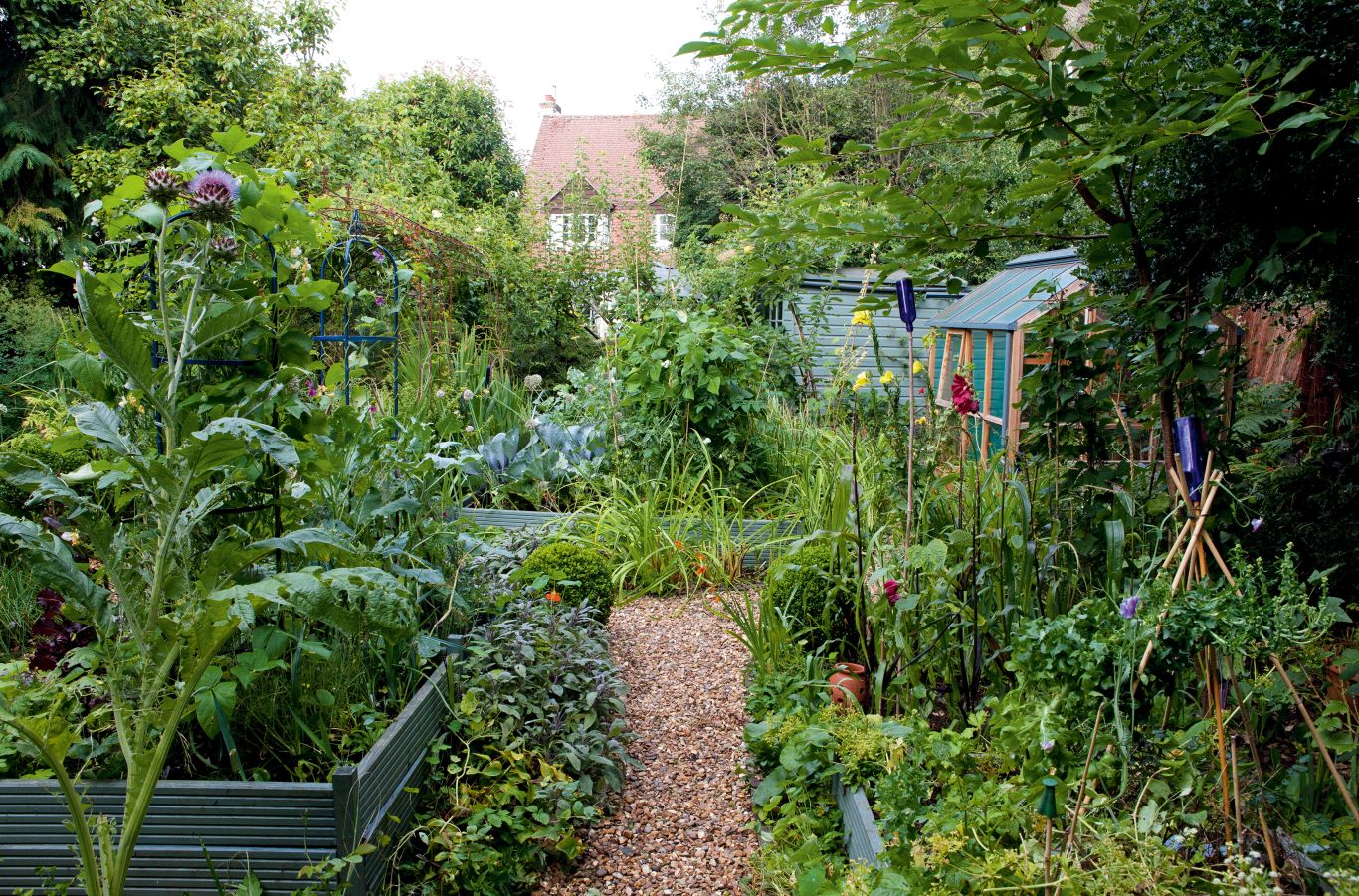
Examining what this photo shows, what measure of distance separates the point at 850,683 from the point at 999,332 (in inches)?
194

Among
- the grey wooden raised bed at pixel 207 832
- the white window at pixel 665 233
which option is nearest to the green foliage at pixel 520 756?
the grey wooden raised bed at pixel 207 832

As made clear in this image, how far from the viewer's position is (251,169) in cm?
212

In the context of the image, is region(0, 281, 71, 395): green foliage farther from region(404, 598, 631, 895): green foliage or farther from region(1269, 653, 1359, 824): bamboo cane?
region(1269, 653, 1359, 824): bamboo cane

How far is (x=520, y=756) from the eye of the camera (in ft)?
7.61

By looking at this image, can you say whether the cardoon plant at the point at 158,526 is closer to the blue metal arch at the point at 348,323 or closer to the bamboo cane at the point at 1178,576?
the blue metal arch at the point at 348,323

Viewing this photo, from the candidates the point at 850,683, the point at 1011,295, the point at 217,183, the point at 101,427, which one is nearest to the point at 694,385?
the point at 850,683

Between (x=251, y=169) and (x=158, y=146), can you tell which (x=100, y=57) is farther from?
(x=251, y=169)

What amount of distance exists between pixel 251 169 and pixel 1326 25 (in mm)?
2337

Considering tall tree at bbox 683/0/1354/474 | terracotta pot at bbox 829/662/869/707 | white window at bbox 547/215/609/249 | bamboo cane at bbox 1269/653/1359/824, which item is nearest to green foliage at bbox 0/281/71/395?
white window at bbox 547/215/609/249

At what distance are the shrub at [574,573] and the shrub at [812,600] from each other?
0.78 m

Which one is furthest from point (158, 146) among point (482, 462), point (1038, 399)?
point (1038, 399)

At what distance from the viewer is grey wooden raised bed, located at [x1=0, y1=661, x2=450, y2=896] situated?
176 cm

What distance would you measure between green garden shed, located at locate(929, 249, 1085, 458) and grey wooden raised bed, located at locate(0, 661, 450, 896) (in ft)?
15.1

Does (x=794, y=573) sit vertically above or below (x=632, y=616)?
above
